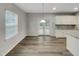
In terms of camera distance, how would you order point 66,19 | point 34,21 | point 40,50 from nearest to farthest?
point 40,50 < point 66,19 < point 34,21

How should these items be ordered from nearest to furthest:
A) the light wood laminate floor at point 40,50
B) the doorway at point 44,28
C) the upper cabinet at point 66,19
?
the light wood laminate floor at point 40,50 < the upper cabinet at point 66,19 < the doorway at point 44,28

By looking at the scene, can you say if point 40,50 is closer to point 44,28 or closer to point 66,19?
point 66,19

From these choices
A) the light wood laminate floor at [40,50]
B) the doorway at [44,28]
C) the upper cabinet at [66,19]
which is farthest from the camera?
the doorway at [44,28]

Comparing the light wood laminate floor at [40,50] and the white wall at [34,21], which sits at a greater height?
the white wall at [34,21]

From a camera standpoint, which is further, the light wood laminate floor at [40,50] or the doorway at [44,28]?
the doorway at [44,28]

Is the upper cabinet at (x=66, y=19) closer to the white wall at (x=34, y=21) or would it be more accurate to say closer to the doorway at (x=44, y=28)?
the white wall at (x=34, y=21)

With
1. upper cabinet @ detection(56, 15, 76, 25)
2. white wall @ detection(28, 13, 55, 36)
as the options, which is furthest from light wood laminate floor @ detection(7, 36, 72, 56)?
white wall @ detection(28, 13, 55, 36)

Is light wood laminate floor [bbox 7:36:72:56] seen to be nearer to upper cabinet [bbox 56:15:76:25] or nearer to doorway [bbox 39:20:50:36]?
upper cabinet [bbox 56:15:76:25]

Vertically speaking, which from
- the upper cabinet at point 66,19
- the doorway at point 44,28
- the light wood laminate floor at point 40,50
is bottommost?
the light wood laminate floor at point 40,50

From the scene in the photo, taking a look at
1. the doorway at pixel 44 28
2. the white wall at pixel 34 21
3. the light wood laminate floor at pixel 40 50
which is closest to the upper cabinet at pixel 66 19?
the white wall at pixel 34 21

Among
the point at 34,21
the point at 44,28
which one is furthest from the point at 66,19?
the point at 34,21

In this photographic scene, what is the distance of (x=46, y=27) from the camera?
33.9 ft

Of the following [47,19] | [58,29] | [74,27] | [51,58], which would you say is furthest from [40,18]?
[51,58]

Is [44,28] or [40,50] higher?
[44,28]
